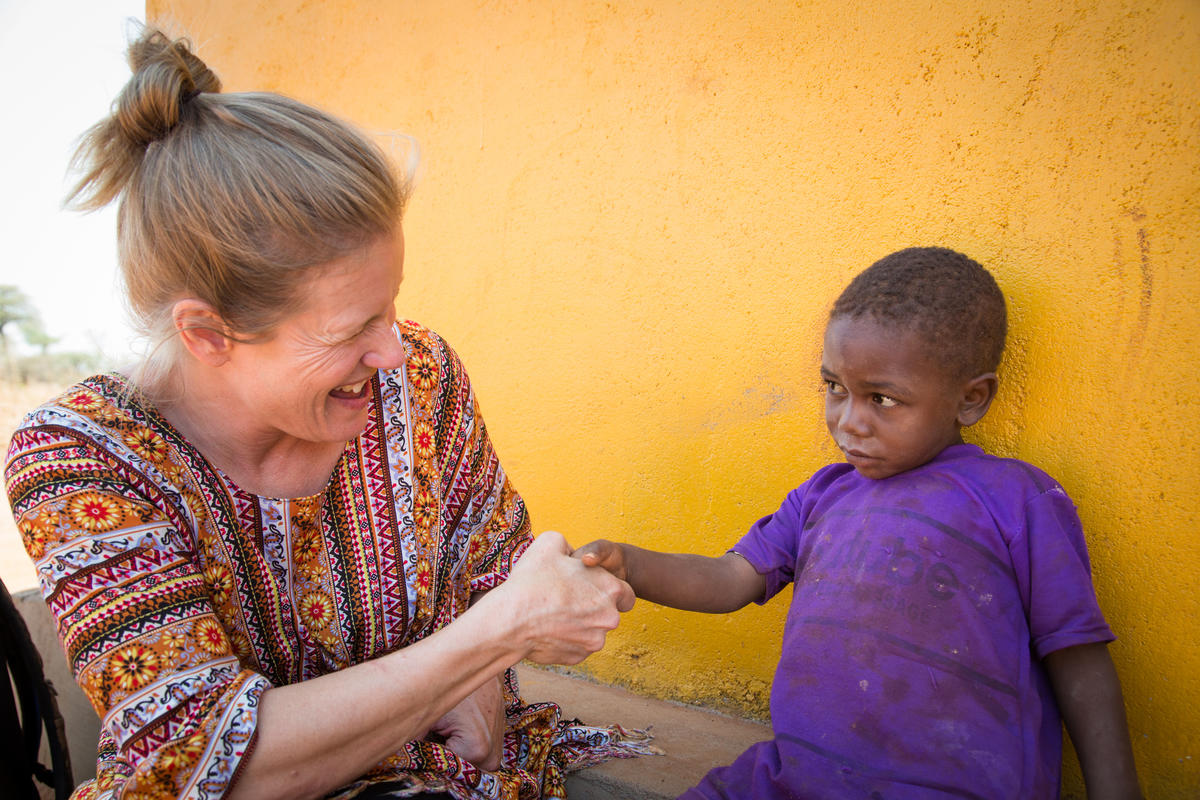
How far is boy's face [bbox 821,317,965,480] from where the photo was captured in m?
1.59

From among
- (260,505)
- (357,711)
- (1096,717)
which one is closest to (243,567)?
(260,505)

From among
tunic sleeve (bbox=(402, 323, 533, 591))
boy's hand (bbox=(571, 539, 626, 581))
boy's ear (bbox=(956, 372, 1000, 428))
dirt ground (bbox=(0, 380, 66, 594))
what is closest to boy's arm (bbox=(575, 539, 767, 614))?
boy's hand (bbox=(571, 539, 626, 581))

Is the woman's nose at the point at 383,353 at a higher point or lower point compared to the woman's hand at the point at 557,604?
higher

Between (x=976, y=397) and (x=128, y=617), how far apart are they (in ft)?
5.43

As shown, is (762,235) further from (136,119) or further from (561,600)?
(136,119)

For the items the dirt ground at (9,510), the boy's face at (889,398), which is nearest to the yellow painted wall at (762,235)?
the boy's face at (889,398)

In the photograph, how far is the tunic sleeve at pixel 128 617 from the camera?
1.28 meters

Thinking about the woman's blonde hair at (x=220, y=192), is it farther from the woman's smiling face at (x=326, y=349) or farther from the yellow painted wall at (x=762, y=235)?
the yellow painted wall at (x=762, y=235)

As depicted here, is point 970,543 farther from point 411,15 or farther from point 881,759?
point 411,15

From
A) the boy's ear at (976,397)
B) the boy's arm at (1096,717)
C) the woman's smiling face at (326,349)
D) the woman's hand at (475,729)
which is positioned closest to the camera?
the boy's arm at (1096,717)

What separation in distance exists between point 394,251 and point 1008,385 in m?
1.41

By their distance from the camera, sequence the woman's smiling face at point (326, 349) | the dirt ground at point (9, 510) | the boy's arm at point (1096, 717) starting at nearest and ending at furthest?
the boy's arm at point (1096, 717) → the woman's smiling face at point (326, 349) → the dirt ground at point (9, 510)

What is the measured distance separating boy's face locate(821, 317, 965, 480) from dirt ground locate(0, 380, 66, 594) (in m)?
3.18

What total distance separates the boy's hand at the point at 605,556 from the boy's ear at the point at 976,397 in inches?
31.3
